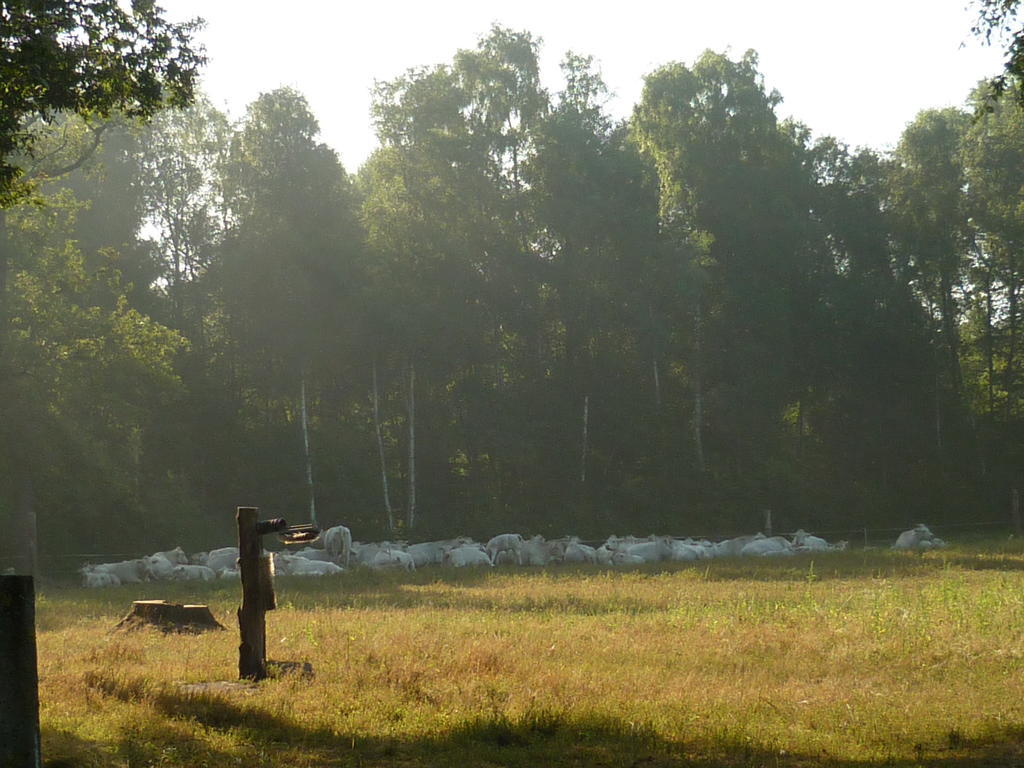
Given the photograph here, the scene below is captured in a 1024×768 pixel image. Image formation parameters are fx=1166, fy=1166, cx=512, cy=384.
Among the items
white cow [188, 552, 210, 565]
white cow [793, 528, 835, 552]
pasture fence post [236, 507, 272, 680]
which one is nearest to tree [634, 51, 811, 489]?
white cow [793, 528, 835, 552]

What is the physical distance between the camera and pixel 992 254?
Answer: 159 feet

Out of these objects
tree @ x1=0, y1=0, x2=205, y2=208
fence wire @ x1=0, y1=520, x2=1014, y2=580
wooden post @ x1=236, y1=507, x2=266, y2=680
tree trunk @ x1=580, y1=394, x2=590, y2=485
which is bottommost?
fence wire @ x1=0, y1=520, x2=1014, y2=580

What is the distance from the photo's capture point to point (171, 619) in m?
14.9

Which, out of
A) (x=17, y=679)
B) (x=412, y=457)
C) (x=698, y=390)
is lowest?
(x=17, y=679)

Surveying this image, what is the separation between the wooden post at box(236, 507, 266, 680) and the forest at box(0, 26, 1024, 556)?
1965cm

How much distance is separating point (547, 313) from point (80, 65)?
3079cm

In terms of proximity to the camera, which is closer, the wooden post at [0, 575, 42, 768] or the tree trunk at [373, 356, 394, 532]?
the wooden post at [0, 575, 42, 768]

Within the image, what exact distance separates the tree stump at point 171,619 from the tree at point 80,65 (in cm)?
543

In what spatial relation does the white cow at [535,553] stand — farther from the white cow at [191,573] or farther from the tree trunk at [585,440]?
the tree trunk at [585,440]

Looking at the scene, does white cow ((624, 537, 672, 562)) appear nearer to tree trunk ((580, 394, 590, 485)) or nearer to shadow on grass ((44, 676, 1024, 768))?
tree trunk ((580, 394, 590, 485))

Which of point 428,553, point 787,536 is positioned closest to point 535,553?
point 428,553

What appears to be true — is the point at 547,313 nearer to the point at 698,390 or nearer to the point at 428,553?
the point at 698,390

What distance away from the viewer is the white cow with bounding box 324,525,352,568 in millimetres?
30686

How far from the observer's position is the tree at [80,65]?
1182cm
